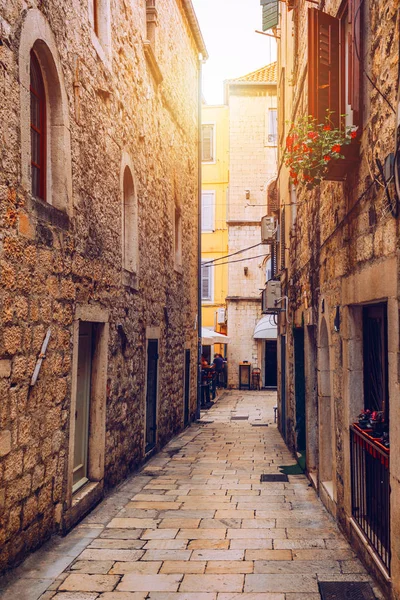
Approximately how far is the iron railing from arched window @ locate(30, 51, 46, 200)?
337 cm

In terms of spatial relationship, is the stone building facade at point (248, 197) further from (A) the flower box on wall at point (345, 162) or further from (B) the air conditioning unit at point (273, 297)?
(A) the flower box on wall at point (345, 162)

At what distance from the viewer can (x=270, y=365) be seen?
26.4 meters

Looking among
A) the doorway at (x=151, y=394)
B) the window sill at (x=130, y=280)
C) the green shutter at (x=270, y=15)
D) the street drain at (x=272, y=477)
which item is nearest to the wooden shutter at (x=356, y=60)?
the window sill at (x=130, y=280)

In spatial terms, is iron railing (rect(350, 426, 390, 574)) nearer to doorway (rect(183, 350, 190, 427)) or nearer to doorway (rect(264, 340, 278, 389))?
doorway (rect(183, 350, 190, 427))

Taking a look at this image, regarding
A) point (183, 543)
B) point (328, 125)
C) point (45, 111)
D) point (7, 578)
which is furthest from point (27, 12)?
point (183, 543)

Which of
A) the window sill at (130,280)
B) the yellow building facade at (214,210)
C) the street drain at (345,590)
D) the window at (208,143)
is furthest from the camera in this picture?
the window at (208,143)

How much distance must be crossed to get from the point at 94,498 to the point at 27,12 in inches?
184

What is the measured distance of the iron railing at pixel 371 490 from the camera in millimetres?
4574

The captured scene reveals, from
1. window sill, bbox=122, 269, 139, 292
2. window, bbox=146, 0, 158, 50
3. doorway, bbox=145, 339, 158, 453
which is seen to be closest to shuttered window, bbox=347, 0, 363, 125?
window sill, bbox=122, 269, 139, 292

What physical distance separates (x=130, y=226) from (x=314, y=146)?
4.23 m

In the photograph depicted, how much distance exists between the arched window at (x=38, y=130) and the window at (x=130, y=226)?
10.5 feet

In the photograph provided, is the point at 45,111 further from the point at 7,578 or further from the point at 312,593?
the point at 312,593

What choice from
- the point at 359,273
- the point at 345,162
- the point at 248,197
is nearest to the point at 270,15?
the point at 345,162

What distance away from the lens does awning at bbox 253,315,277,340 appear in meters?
24.5
